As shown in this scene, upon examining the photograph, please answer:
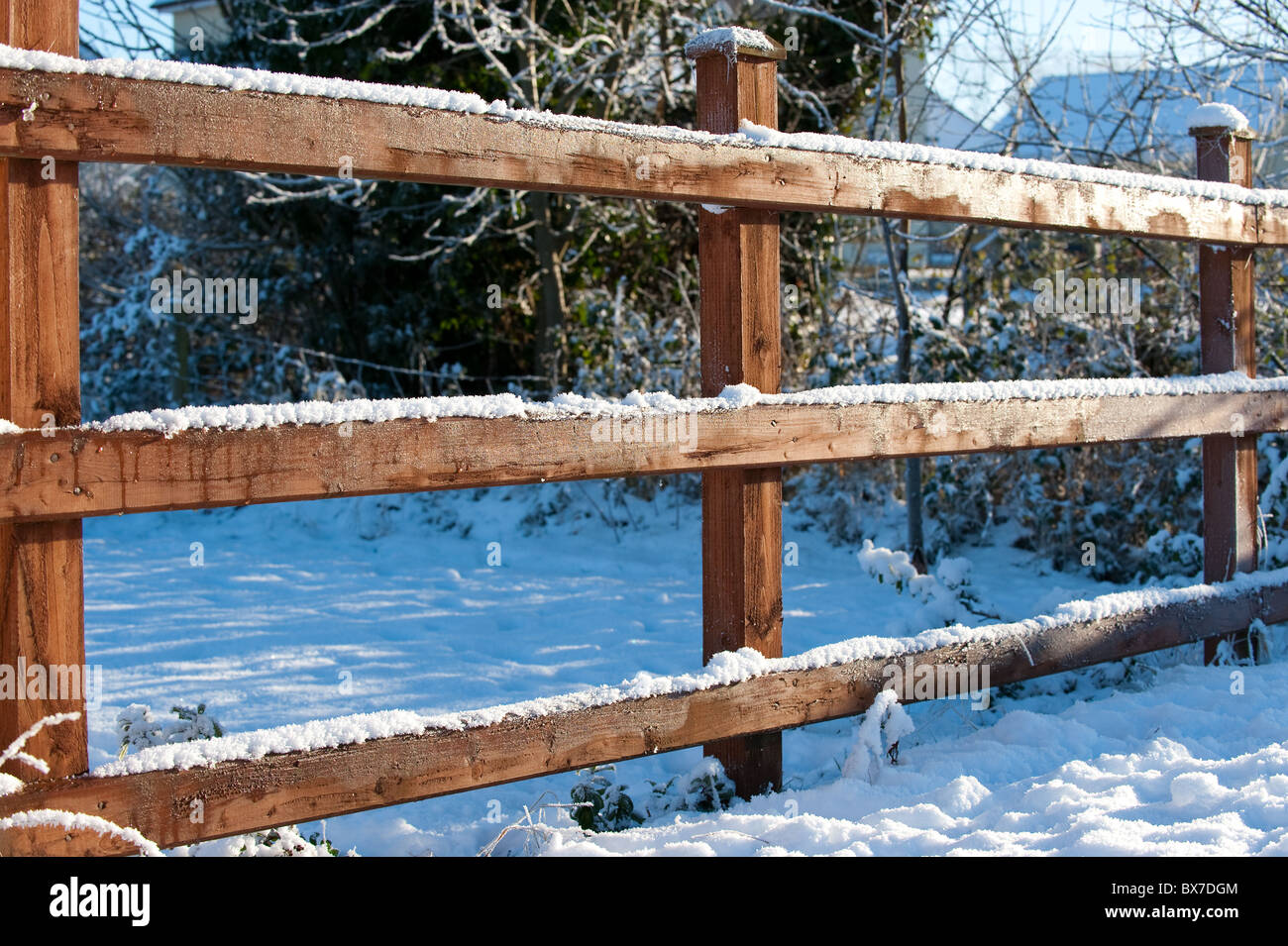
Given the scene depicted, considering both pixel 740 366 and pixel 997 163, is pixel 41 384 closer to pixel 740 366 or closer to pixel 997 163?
pixel 740 366

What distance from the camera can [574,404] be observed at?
2.63 meters

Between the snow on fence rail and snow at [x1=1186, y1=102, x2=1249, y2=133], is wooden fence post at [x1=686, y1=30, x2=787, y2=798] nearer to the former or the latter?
the snow on fence rail

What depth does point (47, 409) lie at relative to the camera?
212 centimetres

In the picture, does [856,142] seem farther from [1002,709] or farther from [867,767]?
[1002,709]

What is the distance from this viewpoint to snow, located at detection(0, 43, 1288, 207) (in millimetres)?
2117

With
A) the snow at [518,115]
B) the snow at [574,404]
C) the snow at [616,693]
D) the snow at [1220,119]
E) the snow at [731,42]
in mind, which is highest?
the snow at [1220,119]

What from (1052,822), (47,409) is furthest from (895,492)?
(47,409)

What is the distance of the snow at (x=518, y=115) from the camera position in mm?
2117

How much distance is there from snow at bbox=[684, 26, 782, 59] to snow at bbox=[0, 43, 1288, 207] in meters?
0.02

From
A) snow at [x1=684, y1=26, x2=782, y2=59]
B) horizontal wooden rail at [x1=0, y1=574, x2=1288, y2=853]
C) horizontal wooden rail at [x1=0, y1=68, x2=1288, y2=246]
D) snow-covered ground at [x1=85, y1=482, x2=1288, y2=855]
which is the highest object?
snow at [x1=684, y1=26, x2=782, y2=59]

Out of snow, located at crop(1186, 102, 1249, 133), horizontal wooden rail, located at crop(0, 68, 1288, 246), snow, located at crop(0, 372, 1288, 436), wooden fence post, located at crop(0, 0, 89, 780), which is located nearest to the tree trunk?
snow, located at crop(1186, 102, 1249, 133)

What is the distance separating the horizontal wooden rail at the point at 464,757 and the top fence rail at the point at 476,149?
47.7 inches

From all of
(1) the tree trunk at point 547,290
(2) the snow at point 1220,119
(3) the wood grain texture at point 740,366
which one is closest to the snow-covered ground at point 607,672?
(3) the wood grain texture at point 740,366

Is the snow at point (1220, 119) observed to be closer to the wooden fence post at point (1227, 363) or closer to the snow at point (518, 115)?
the wooden fence post at point (1227, 363)
